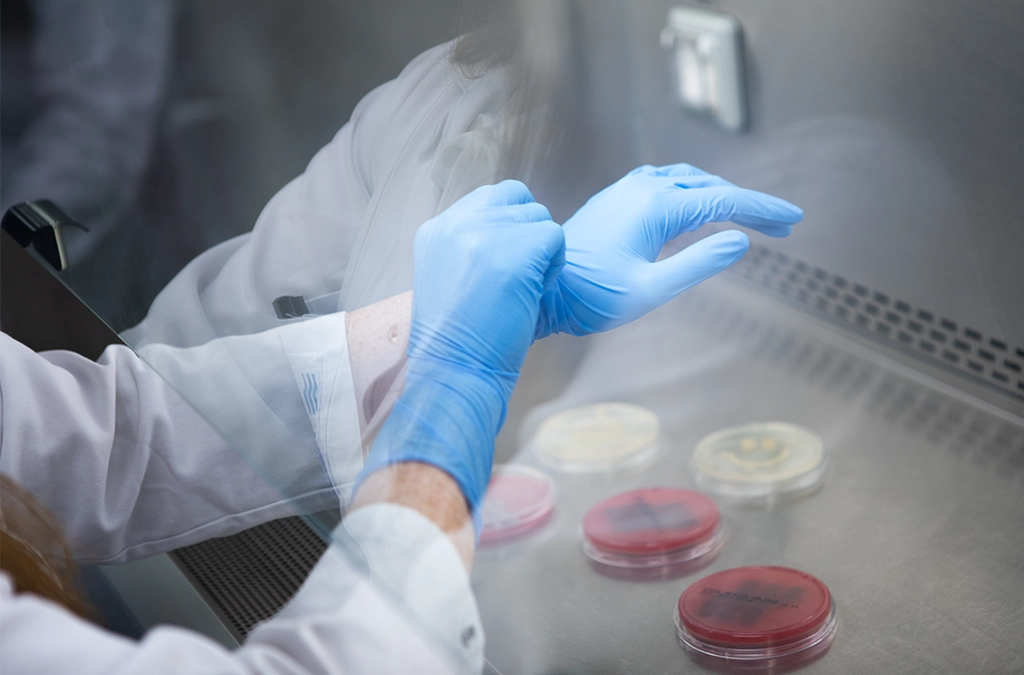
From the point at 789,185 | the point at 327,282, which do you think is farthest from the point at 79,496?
the point at 789,185

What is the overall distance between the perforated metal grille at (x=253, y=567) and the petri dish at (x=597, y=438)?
0.37 m

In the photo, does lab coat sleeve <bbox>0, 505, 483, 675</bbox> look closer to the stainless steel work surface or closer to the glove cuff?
the glove cuff

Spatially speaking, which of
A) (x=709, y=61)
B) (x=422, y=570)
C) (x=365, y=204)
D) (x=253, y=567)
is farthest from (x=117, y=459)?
(x=709, y=61)

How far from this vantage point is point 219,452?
3.97 ft

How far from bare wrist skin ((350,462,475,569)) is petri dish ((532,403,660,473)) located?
549 millimetres

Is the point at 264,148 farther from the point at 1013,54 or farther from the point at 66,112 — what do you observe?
the point at 1013,54

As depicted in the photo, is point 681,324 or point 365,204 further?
point 681,324

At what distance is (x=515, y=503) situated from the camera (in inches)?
49.0

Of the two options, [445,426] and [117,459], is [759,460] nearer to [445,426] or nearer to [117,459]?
[445,426]

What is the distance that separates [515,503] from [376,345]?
0.45 meters

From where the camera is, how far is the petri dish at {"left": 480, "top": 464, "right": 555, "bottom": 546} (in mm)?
1186

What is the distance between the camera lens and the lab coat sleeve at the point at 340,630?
65 cm

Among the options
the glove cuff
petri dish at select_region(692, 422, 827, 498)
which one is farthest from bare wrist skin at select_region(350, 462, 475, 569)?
petri dish at select_region(692, 422, 827, 498)

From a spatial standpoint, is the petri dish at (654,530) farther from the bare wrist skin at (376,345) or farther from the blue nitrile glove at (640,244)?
the bare wrist skin at (376,345)
